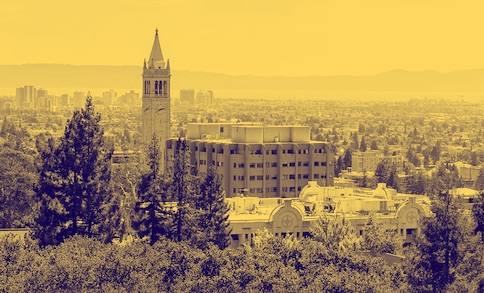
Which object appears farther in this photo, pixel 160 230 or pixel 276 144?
pixel 276 144

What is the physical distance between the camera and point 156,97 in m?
168

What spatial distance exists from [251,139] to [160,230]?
55.6 meters

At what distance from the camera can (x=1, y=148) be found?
11912 cm

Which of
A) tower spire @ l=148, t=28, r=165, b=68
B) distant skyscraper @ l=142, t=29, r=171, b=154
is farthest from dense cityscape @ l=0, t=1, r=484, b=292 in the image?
tower spire @ l=148, t=28, r=165, b=68

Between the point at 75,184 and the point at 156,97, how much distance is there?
9652 centimetres

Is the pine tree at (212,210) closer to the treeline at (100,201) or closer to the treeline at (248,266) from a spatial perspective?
the treeline at (100,201)

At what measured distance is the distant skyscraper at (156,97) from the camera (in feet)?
546

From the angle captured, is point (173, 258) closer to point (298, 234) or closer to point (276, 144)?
point (298, 234)

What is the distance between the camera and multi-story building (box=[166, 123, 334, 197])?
125000 millimetres

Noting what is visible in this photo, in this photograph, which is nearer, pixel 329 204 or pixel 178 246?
pixel 178 246

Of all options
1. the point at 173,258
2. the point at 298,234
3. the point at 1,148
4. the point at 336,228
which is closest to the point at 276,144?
the point at 1,148

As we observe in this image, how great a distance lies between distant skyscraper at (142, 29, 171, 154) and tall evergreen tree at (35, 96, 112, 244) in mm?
90528

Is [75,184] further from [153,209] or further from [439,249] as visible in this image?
[439,249]

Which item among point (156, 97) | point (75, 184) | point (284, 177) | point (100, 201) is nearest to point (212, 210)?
point (100, 201)
